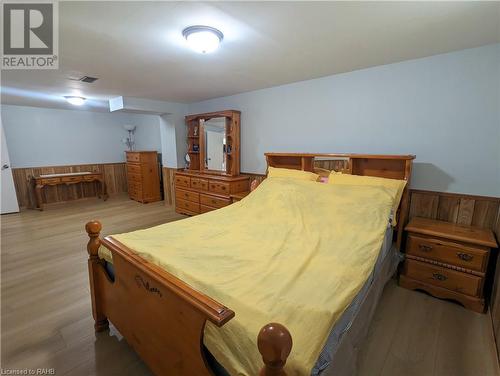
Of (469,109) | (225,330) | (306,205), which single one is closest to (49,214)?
(306,205)

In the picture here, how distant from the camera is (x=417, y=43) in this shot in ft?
6.31

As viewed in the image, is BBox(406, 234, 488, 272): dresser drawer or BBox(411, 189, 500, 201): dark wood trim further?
BBox(411, 189, 500, 201): dark wood trim

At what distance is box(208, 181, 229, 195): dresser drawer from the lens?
372 centimetres

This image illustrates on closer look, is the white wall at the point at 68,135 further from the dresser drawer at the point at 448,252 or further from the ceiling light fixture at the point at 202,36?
the dresser drawer at the point at 448,252

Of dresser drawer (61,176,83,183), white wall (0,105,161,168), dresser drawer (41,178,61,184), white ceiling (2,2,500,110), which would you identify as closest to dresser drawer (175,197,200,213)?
white wall (0,105,161,168)

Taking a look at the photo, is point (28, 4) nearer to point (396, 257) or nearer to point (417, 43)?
point (417, 43)

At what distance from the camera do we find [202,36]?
1661 millimetres

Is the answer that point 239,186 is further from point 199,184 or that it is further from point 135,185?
point 135,185

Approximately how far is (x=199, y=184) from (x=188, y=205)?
0.54m

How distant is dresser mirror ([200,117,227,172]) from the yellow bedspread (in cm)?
163

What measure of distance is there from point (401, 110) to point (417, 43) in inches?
24.8

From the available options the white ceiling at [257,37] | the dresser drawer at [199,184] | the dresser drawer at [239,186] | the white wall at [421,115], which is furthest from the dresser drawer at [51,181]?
the white wall at [421,115]

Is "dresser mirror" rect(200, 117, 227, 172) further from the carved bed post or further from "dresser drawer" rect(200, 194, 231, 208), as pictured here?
the carved bed post

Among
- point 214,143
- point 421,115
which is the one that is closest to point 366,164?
point 421,115
